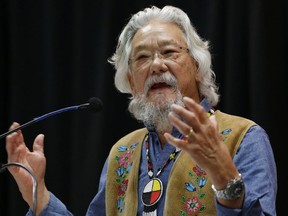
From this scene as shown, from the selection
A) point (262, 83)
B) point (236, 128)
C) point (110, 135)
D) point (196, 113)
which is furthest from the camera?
point (110, 135)

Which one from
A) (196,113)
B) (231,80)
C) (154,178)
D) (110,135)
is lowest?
(110,135)

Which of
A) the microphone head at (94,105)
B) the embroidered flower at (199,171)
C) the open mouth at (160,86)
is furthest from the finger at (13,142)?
the embroidered flower at (199,171)

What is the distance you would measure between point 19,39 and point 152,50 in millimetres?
1307

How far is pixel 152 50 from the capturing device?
85.7 inches

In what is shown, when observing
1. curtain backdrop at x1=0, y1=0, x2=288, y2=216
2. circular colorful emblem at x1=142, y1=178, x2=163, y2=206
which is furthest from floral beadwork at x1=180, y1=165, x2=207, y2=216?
curtain backdrop at x1=0, y1=0, x2=288, y2=216

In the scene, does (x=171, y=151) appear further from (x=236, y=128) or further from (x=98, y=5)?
(x=98, y=5)

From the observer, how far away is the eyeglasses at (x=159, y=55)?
7.08 feet

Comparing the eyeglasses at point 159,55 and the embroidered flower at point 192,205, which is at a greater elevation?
the eyeglasses at point 159,55

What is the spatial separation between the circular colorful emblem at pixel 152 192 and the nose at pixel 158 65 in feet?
1.34

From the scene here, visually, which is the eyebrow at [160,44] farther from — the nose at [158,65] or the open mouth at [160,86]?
the open mouth at [160,86]

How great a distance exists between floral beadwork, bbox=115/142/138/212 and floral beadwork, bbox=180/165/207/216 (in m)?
0.30

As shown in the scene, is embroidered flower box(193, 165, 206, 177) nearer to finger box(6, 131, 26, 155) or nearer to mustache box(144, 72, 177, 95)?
mustache box(144, 72, 177, 95)

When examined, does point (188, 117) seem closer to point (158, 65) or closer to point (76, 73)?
point (158, 65)

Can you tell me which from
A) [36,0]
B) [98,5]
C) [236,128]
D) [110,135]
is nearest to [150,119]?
[236,128]
